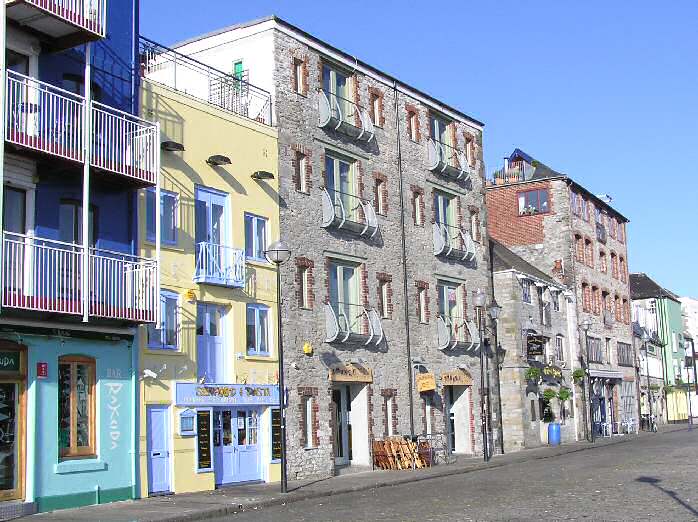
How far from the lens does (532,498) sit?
18391mm

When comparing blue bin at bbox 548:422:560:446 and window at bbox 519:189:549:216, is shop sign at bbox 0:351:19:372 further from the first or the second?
window at bbox 519:189:549:216

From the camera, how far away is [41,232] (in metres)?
19.1

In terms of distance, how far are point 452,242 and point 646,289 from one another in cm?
4593

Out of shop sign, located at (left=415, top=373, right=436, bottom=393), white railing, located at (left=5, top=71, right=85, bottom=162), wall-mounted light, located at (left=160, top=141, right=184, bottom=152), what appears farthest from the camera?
shop sign, located at (left=415, top=373, right=436, bottom=393)

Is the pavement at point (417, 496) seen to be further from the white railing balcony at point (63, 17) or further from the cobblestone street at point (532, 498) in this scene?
the white railing balcony at point (63, 17)

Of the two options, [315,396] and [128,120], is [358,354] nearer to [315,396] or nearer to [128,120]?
[315,396]

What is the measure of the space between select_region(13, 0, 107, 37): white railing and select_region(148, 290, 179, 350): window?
6104 millimetres

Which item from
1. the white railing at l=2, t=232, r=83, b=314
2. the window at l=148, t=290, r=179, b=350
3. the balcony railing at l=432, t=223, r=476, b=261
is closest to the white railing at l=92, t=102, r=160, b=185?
the white railing at l=2, t=232, r=83, b=314

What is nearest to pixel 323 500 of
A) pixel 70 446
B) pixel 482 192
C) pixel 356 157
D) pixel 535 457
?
pixel 70 446

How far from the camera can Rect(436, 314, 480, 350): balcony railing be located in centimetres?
3366

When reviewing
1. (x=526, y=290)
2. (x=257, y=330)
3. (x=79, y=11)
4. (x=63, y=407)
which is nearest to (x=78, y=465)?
(x=63, y=407)

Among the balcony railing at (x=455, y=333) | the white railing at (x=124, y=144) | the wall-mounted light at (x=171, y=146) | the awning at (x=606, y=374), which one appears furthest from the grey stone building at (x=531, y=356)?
the white railing at (x=124, y=144)

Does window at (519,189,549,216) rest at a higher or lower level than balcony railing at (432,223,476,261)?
higher

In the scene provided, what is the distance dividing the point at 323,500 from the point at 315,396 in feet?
21.0
